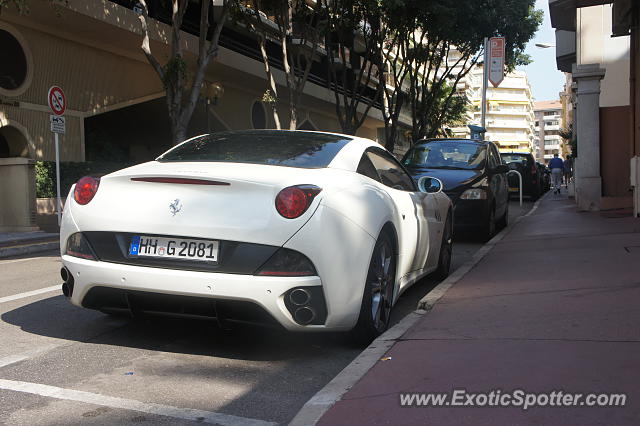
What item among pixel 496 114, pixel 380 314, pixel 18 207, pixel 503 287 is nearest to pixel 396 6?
pixel 18 207

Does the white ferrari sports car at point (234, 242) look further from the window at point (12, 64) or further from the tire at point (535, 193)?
the tire at point (535, 193)


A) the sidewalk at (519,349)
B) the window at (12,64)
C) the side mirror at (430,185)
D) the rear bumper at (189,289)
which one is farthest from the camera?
the window at (12,64)

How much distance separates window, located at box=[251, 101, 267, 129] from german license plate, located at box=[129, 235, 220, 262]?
25483 mm

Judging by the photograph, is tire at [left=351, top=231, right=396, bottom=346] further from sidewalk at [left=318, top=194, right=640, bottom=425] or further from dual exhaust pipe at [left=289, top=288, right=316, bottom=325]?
dual exhaust pipe at [left=289, top=288, right=316, bottom=325]

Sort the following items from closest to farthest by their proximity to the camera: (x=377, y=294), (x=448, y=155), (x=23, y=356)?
(x=23, y=356), (x=377, y=294), (x=448, y=155)

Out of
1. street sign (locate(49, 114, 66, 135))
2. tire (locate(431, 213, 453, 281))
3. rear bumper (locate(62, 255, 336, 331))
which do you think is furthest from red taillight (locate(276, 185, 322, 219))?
street sign (locate(49, 114, 66, 135))

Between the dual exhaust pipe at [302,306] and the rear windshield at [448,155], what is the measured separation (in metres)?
7.69

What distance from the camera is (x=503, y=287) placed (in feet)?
20.9

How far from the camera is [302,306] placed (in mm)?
4090

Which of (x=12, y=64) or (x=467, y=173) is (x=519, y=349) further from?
(x=12, y=64)

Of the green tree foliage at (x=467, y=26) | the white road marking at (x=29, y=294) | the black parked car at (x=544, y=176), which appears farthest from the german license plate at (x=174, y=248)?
the black parked car at (x=544, y=176)

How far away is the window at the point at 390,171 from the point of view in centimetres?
557

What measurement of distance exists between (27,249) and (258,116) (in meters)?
19.2

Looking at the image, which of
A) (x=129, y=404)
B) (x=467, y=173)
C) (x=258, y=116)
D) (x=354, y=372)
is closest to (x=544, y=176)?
(x=258, y=116)
